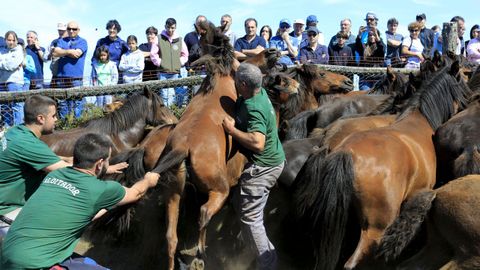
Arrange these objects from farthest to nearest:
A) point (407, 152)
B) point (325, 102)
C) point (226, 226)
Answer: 1. point (325, 102)
2. point (226, 226)
3. point (407, 152)

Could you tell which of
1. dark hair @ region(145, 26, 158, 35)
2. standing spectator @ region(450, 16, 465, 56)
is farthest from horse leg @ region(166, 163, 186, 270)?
standing spectator @ region(450, 16, 465, 56)

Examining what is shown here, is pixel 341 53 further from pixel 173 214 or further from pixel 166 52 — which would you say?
pixel 173 214

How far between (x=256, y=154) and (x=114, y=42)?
6.56m

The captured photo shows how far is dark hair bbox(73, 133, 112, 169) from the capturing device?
4805mm

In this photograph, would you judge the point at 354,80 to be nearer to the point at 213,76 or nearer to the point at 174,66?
the point at 174,66

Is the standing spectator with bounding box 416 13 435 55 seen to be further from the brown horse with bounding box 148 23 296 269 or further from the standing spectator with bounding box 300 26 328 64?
the brown horse with bounding box 148 23 296 269

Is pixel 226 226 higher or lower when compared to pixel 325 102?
lower

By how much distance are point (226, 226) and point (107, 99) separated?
4.83m

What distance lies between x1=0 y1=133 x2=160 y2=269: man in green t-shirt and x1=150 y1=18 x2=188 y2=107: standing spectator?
6980 mm

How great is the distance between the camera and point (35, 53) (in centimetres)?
1225

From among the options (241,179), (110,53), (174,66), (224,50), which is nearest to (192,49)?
(174,66)

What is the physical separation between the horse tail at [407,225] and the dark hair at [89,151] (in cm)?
247

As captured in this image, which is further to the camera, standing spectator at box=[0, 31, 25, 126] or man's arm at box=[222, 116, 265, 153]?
standing spectator at box=[0, 31, 25, 126]

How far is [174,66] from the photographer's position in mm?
12062
